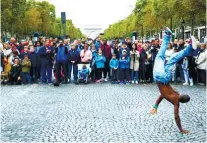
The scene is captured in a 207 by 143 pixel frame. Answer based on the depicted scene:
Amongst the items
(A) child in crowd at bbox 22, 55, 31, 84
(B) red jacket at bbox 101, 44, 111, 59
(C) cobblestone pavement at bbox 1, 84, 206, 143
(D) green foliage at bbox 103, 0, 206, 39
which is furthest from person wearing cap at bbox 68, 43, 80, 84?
(D) green foliage at bbox 103, 0, 206, 39

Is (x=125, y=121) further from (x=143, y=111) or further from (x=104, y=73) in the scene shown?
(x=104, y=73)

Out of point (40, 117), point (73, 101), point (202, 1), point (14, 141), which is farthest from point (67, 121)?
point (202, 1)

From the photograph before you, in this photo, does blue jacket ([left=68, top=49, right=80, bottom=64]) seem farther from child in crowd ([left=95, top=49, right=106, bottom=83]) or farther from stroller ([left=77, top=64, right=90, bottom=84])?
child in crowd ([left=95, top=49, right=106, bottom=83])

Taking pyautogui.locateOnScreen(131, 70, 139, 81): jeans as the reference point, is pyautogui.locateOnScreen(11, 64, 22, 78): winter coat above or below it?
above

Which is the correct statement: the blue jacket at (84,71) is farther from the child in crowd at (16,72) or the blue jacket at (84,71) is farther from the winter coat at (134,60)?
the child in crowd at (16,72)

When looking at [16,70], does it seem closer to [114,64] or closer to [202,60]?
[114,64]

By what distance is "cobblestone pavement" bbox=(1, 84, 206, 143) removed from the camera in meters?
9.36

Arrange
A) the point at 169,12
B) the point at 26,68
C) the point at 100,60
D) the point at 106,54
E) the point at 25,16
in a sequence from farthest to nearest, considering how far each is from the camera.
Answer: the point at 25,16
the point at 169,12
the point at 106,54
the point at 100,60
the point at 26,68

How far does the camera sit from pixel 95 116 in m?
11.8

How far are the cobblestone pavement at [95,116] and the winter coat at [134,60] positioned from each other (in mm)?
2551

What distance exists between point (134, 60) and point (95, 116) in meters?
9.07

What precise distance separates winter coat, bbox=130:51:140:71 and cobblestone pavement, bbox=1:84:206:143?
2551 millimetres

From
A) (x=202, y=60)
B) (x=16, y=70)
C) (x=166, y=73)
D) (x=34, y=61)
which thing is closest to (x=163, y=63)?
(x=166, y=73)

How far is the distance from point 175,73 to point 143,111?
7.95 meters
